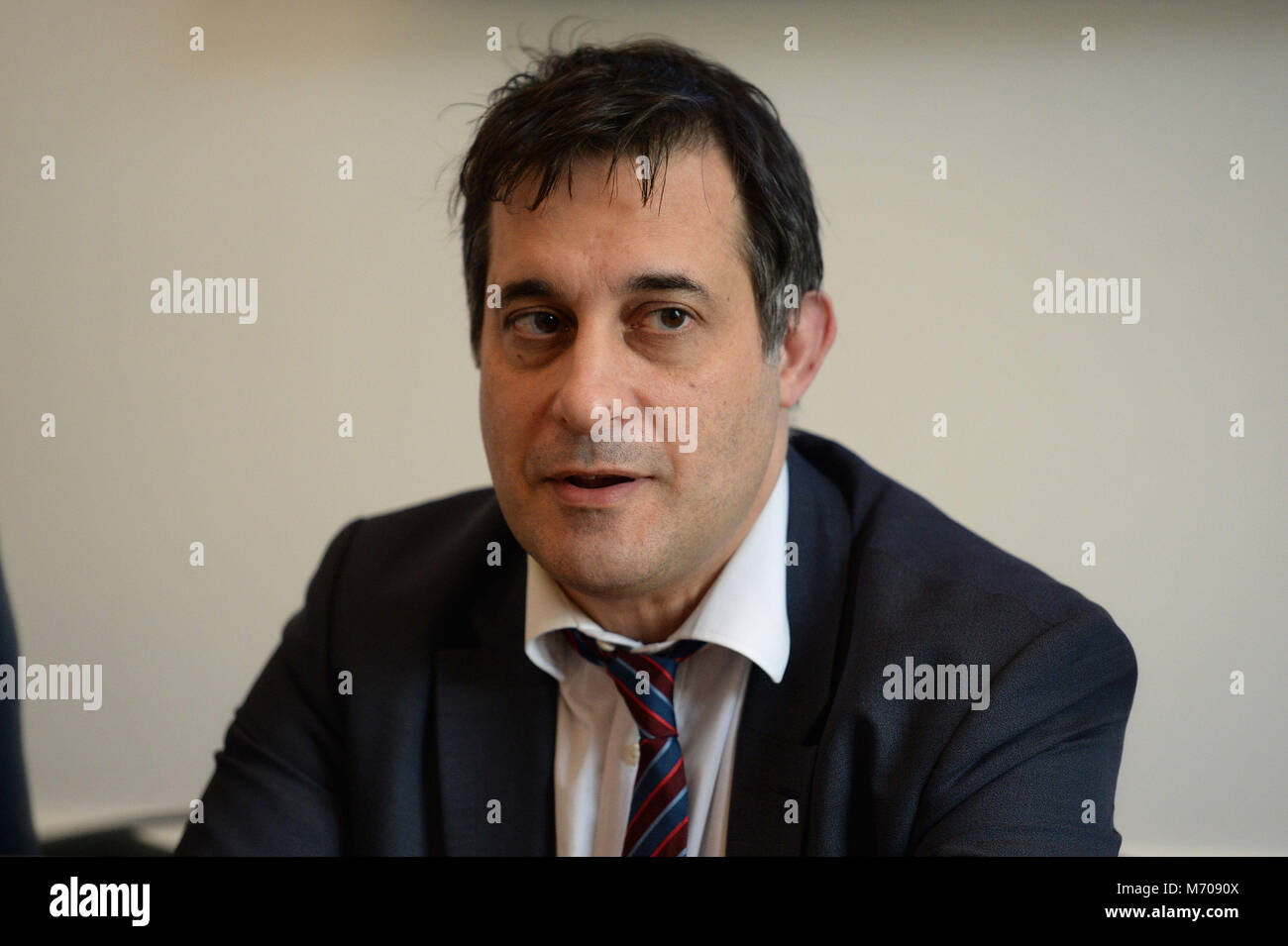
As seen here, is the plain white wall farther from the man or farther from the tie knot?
the tie knot

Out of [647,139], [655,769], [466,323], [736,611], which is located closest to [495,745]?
[655,769]

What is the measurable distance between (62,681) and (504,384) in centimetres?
90

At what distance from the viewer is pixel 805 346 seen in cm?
147

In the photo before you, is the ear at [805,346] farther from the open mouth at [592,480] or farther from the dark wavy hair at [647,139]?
the open mouth at [592,480]

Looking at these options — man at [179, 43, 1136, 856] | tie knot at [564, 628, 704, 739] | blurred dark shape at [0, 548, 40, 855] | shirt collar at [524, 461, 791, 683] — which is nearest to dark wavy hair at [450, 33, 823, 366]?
man at [179, 43, 1136, 856]

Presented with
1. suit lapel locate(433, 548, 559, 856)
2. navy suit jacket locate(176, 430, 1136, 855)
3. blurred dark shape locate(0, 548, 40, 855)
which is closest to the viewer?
navy suit jacket locate(176, 430, 1136, 855)

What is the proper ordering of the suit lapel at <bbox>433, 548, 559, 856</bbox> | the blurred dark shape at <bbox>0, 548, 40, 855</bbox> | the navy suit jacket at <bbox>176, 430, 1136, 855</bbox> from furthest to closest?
the blurred dark shape at <bbox>0, 548, 40, 855</bbox> → the suit lapel at <bbox>433, 548, 559, 856</bbox> → the navy suit jacket at <bbox>176, 430, 1136, 855</bbox>

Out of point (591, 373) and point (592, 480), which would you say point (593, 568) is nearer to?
point (592, 480)

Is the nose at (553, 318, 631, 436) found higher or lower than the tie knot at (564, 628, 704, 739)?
higher

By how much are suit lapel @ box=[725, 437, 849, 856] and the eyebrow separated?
36 cm

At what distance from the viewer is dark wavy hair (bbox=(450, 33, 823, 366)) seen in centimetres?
126

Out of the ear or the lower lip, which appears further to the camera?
the ear

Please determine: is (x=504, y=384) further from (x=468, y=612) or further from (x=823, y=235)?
(x=823, y=235)

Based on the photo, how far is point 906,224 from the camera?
1537 mm
